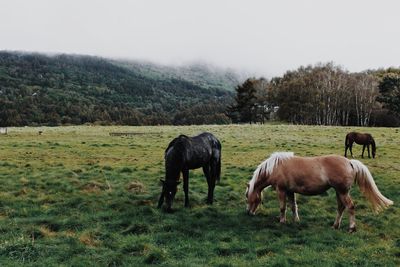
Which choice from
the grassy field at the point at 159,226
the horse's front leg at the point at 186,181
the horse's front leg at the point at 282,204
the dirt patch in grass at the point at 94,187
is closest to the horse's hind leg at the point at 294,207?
the grassy field at the point at 159,226

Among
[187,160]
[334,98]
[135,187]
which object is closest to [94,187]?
[135,187]

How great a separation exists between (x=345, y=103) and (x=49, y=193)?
7714cm

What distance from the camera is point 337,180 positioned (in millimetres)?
11969

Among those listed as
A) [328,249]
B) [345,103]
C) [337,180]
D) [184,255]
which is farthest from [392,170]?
[345,103]

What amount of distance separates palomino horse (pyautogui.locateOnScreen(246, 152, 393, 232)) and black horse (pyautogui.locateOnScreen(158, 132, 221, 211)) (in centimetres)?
276

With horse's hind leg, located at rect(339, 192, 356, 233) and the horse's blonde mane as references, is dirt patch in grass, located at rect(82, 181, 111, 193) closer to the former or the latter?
the horse's blonde mane

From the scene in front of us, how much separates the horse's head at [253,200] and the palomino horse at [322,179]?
57 cm

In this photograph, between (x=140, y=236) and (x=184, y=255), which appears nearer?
(x=184, y=255)

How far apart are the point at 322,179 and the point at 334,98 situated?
246 ft

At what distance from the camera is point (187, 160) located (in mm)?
13914

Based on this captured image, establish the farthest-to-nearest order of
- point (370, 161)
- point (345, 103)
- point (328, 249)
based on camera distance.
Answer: point (345, 103), point (370, 161), point (328, 249)

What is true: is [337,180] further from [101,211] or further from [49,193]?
[49,193]

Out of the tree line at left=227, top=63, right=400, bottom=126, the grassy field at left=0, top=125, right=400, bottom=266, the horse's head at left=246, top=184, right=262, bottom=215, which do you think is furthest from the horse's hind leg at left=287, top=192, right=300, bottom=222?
the tree line at left=227, top=63, right=400, bottom=126

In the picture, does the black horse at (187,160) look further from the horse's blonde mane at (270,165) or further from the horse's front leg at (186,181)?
the horse's blonde mane at (270,165)
